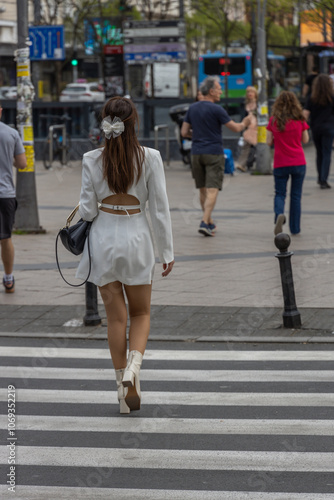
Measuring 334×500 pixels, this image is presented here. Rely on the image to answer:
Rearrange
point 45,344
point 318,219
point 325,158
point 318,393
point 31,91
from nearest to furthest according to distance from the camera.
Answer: point 318,393, point 45,344, point 31,91, point 318,219, point 325,158

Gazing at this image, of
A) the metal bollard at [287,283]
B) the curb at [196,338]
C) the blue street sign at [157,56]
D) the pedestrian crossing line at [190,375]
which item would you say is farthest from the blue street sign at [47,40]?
the pedestrian crossing line at [190,375]

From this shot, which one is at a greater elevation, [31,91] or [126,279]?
[31,91]

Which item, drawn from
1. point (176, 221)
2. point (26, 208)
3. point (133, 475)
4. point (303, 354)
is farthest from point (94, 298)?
point (176, 221)

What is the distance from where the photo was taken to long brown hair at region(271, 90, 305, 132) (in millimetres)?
11805

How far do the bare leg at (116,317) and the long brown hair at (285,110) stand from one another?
658cm

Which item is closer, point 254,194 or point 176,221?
point 176,221

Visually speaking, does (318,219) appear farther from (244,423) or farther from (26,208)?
(244,423)

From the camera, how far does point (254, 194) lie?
58.2ft

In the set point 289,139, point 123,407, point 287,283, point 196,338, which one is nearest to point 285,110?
point 289,139

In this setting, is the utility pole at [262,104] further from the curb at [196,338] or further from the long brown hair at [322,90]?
the curb at [196,338]

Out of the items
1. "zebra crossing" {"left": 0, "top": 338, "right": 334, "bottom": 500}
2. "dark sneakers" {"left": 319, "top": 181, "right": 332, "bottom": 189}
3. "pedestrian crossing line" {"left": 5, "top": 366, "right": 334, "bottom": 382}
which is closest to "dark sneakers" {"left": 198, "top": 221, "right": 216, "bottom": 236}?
"zebra crossing" {"left": 0, "top": 338, "right": 334, "bottom": 500}

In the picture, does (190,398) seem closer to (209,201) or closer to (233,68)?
(209,201)

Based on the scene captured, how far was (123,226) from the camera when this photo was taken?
554 centimetres

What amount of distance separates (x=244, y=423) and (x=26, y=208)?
8211 mm
